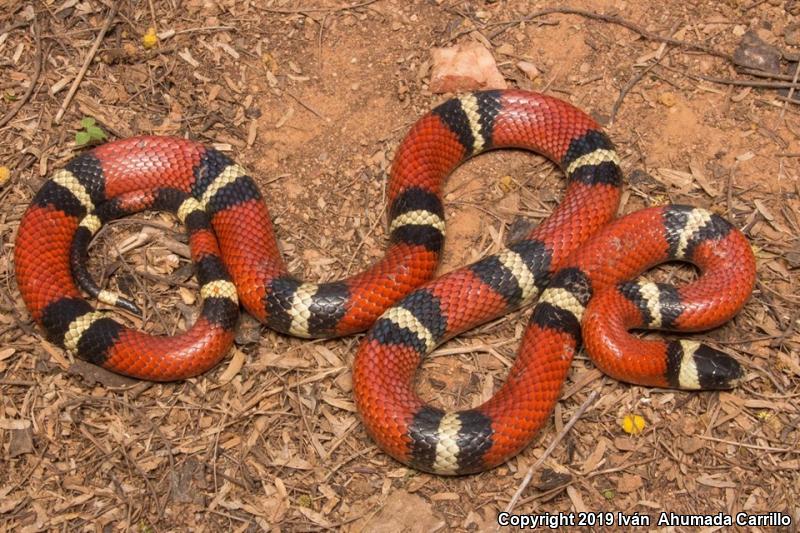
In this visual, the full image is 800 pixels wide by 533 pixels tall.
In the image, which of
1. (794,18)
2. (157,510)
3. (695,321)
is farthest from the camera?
(794,18)

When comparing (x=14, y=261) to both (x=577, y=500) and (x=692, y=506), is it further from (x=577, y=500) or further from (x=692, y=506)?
(x=692, y=506)

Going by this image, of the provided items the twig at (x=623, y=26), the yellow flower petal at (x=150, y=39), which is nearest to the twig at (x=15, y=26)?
the yellow flower petal at (x=150, y=39)

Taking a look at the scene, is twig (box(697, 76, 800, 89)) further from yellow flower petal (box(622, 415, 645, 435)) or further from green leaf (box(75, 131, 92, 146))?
green leaf (box(75, 131, 92, 146))

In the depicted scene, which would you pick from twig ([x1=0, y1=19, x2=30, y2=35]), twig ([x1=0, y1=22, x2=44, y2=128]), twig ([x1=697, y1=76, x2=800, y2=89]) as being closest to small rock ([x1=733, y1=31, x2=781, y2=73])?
twig ([x1=697, y1=76, x2=800, y2=89])

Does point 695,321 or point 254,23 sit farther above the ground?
point 254,23

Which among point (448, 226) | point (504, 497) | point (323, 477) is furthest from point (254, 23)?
point (504, 497)
